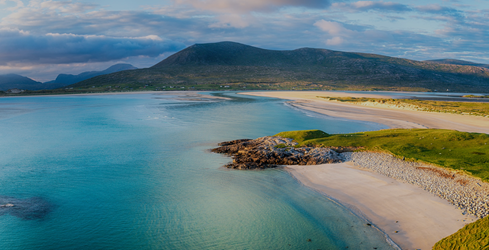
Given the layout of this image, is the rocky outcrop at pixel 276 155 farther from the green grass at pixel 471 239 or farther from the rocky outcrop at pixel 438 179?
the green grass at pixel 471 239

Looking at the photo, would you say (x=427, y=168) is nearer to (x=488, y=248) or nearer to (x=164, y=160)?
(x=488, y=248)

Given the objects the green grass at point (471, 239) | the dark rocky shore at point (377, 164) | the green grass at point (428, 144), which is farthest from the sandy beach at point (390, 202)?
the green grass at point (428, 144)

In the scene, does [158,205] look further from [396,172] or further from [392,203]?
[396,172]

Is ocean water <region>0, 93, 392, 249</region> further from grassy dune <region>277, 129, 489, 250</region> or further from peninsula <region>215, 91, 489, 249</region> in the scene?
grassy dune <region>277, 129, 489, 250</region>

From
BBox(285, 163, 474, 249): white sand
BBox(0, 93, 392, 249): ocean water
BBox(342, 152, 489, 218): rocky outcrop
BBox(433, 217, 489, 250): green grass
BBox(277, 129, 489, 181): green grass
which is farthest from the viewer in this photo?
BBox(277, 129, 489, 181): green grass

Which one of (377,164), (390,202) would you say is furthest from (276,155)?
A: (390,202)

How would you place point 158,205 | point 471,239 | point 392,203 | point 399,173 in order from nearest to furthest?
point 471,239
point 392,203
point 158,205
point 399,173

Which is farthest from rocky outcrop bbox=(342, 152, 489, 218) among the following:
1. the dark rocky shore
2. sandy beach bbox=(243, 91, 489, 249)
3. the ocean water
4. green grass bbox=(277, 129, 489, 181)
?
the ocean water

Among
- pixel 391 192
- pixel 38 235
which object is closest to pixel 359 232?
pixel 391 192
